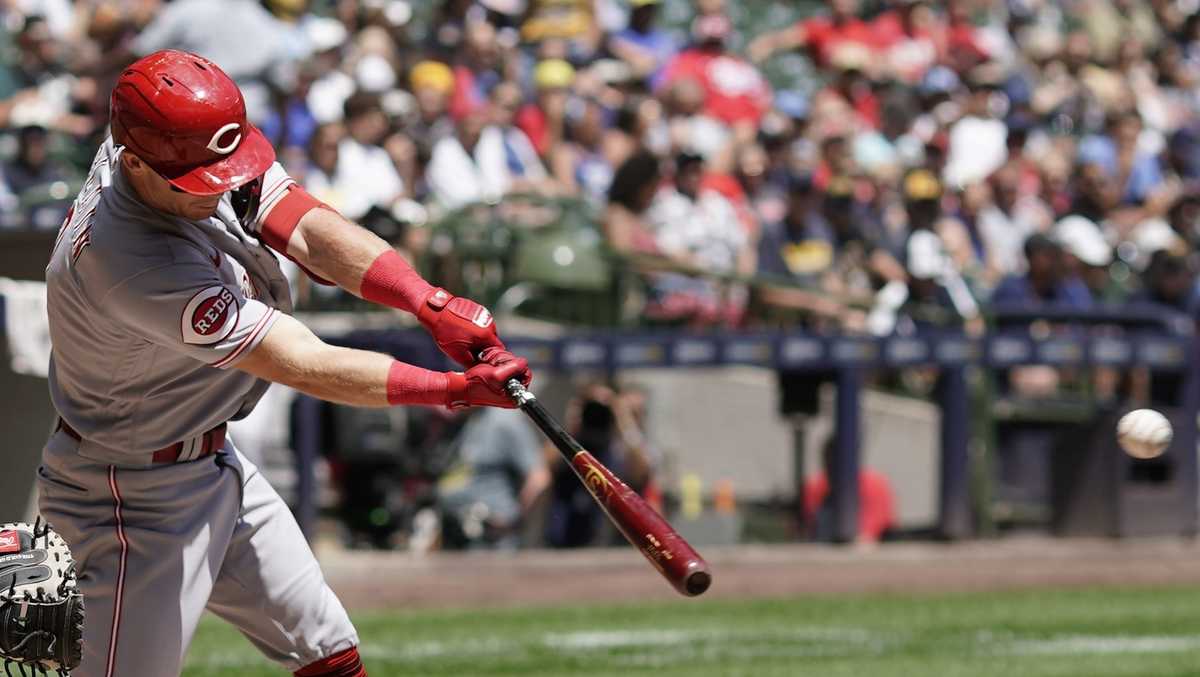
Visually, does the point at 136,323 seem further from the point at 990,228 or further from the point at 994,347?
the point at 990,228

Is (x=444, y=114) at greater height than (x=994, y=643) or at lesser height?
greater

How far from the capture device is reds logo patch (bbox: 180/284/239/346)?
11.4ft

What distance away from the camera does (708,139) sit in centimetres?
1159

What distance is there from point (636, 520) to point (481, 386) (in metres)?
0.41

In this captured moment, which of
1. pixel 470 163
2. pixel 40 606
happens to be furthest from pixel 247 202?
pixel 470 163

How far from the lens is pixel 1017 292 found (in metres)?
10.5

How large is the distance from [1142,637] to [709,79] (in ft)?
19.5

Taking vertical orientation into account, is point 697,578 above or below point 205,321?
below

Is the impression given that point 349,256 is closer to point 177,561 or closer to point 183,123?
point 183,123

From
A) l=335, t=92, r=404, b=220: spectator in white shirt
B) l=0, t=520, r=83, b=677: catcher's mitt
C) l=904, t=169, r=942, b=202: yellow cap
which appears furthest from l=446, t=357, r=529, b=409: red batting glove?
l=904, t=169, r=942, b=202: yellow cap

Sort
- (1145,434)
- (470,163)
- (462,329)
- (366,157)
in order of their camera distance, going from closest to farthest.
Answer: (462,329), (1145,434), (366,157), (470,163)

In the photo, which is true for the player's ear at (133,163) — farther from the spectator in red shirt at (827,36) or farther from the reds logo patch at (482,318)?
the spectator in red shirt at (827,36)

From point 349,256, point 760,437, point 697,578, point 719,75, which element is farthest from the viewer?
point 719,75

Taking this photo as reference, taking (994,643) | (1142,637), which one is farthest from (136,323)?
(1142,637)
